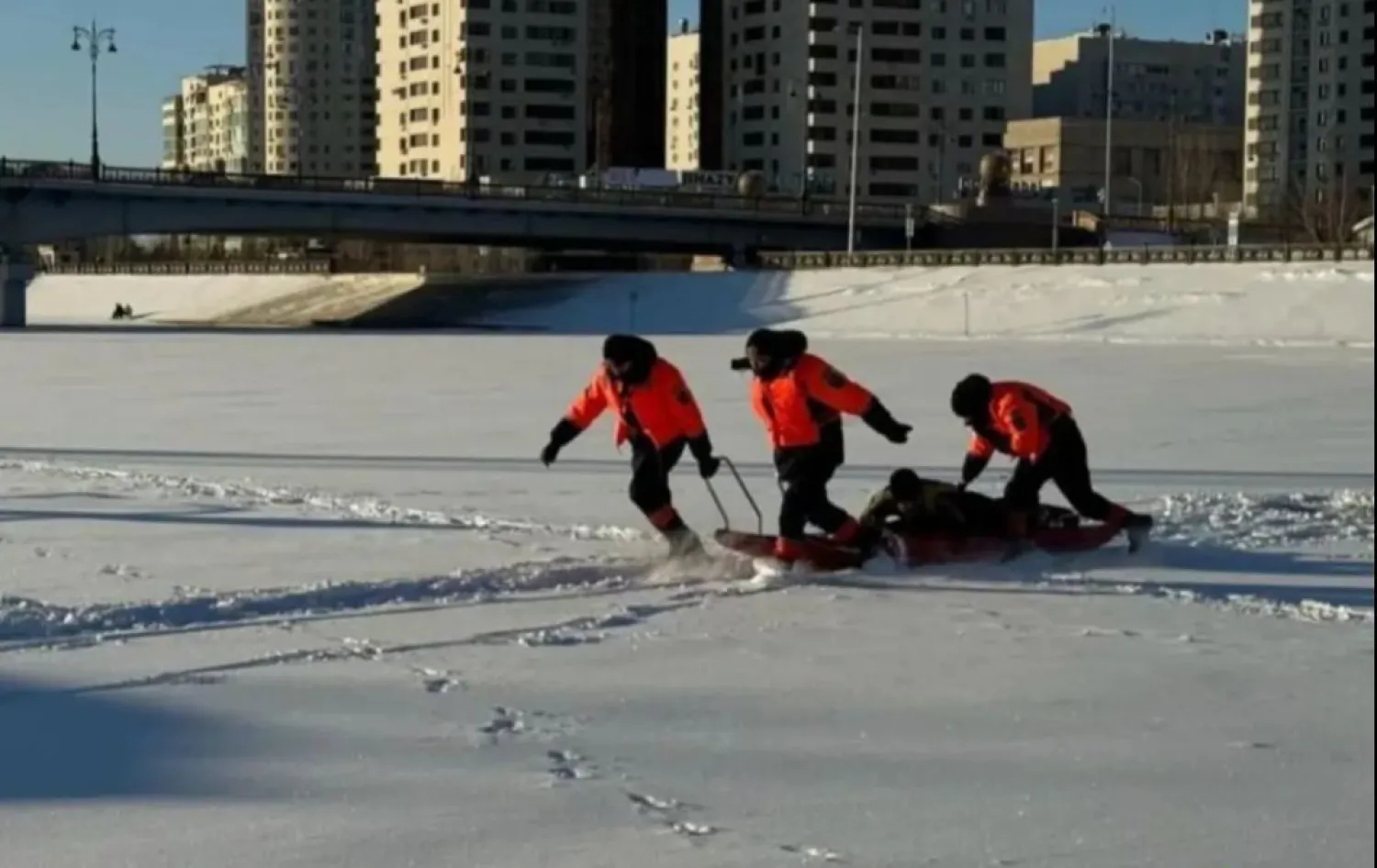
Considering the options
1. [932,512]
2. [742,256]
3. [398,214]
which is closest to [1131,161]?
[742,256]

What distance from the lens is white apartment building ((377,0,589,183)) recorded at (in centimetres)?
15200

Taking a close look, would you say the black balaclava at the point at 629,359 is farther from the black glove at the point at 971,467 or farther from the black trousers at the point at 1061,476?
the black trousers at the point at 1061,476

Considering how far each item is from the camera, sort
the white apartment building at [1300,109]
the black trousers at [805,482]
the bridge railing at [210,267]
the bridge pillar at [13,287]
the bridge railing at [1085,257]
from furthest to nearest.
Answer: the bridge railing at [210,267]
the white apartment building at [1300,109]
the bridge pillar at [13,287]
the bridge railing at [1085,257]
the black trousers at [805,482]

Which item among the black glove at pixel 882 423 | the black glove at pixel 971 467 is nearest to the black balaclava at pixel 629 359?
the black glove at pixel 882 423

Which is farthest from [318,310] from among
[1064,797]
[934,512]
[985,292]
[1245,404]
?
[1064,797]

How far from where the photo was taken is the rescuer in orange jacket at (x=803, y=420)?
11.4 meters

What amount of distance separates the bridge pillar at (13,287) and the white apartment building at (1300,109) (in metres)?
45.2

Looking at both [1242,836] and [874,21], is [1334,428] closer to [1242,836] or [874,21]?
[1242,836]

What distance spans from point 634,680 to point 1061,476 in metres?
4.40

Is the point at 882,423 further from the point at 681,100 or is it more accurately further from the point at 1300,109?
the point at 681,100

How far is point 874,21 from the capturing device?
150500 millimetres

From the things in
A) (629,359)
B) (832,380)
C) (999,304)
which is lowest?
(999,304)

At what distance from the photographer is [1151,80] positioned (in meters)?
170

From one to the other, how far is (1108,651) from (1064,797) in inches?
112
